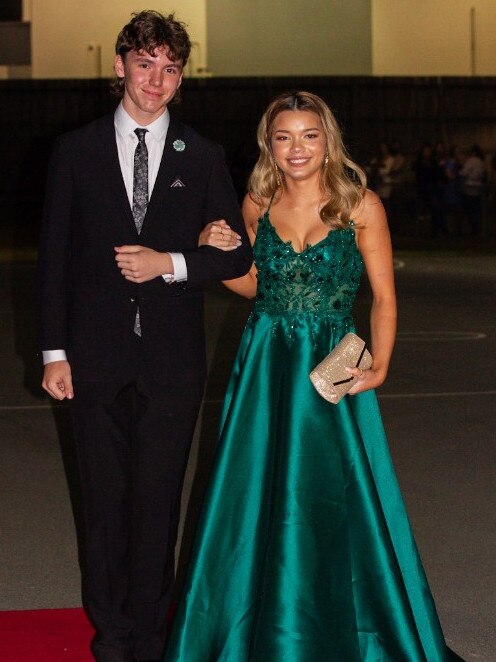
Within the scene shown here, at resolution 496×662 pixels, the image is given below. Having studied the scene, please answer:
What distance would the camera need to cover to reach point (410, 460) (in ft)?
23.0

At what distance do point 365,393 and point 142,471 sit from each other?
29.0 inches

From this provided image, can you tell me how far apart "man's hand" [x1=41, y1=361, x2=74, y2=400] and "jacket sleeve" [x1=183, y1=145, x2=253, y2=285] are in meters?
0.44

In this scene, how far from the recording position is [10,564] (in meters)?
5.27

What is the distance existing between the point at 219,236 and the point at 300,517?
2.82 feet

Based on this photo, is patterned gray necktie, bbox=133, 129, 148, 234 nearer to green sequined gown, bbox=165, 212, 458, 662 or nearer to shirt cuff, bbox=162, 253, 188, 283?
shirt cuff, bbox=162, 253, 188, 283

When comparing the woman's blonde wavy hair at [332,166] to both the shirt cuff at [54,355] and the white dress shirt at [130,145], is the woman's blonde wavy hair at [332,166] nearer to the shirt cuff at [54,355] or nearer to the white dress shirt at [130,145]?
the white dress shirt at [130,145]

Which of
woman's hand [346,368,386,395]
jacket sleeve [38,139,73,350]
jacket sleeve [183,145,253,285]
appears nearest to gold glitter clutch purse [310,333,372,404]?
woman's hand [346,368,386,395]

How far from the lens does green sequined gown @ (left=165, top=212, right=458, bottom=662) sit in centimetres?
363

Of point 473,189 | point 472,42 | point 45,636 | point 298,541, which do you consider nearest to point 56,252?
point 298,541

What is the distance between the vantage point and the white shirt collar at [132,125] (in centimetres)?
359

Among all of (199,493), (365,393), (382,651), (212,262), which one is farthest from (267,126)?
(199,493)

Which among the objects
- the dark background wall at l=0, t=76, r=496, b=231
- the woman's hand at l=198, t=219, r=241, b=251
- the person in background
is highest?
the dark background wall at l=0, t=76, r=496, b=231

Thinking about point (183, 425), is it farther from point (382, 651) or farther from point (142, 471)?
point (382, 651)

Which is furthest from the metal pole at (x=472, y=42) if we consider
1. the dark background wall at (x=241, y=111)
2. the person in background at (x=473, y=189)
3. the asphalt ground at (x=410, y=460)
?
the asphalt ground at (x=410, y=460)
